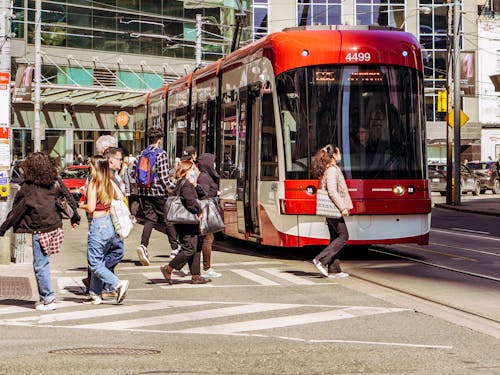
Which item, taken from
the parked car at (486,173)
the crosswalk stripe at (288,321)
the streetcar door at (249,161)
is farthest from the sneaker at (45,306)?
the parked car at (486,173)

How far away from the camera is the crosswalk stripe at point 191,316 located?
33.4 feet

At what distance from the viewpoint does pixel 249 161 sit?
17.7 meters

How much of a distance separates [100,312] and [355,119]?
6.31m

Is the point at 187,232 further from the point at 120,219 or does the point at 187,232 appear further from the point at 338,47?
the point at 338,47

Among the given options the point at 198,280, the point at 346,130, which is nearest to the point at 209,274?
the point at 198,280

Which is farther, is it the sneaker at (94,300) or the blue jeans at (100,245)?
the sneaker at (94,300)

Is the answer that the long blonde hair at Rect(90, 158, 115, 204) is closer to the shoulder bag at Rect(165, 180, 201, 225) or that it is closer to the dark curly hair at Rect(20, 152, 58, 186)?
the dark curly hair at Rect(20, 152, 58, 186)

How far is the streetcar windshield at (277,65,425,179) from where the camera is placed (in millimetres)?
16016

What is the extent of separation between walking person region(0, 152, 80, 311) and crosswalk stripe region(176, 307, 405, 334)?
7.10 ft

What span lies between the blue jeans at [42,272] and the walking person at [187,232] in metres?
2.35

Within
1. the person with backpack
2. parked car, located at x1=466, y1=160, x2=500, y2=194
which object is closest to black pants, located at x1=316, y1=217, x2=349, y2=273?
the person with backpack

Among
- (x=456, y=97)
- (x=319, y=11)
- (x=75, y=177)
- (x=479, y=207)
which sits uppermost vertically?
(x=319, y=11)

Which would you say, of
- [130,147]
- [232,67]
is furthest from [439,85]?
[232,67]

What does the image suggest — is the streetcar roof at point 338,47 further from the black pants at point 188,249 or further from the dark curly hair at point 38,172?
the dark curly hair at point 38,172
